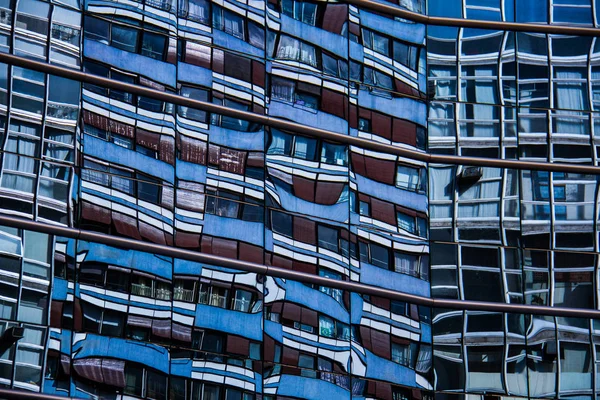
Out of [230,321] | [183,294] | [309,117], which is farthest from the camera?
[309,117]

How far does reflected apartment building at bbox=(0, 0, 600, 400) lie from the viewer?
74.0ft

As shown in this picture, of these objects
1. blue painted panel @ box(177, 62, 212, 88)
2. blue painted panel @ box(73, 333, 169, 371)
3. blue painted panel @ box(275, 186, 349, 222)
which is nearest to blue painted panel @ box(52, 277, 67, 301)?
blue painted panel @ box(73, 333, 169, 371)

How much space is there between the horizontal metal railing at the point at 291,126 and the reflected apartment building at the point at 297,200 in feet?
0.46

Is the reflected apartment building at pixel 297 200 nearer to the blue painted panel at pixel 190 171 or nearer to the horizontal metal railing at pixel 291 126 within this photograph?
the blue painted panel at pixel 190 171

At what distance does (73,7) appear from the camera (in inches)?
941

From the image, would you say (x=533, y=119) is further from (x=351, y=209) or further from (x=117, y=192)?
(x=117, y=192)

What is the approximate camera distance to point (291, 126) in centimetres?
2505

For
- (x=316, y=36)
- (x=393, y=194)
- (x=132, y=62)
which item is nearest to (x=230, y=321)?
(x=393, y=194)

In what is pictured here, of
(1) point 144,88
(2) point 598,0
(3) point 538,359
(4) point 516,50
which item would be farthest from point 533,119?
(1) point 144,88

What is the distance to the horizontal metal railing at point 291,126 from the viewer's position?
2334 centimetres

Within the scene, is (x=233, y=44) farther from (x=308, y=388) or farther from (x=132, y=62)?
(x=308, y=388)

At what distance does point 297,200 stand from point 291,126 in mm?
1581

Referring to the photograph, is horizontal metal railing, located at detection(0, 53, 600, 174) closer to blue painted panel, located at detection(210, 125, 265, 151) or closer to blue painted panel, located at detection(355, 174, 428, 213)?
blue painted panel, located at detection(210, 125, 265, 151)

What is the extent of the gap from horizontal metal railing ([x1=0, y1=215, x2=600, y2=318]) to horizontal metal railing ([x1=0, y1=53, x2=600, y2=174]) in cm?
304
